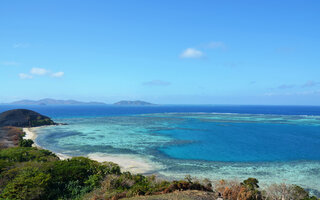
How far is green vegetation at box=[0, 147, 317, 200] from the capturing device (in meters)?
13.1

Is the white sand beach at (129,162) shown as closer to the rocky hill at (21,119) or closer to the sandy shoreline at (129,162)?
the sandy shoreline at (129,162)

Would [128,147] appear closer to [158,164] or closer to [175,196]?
[158,164]

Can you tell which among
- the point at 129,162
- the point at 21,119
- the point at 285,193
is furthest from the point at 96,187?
the point at 21,119

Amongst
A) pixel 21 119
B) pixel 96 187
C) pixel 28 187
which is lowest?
pixel 96 187

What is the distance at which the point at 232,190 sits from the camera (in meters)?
13.3

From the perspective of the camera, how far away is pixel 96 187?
51.8ft

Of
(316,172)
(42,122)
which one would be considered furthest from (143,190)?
(42,122)

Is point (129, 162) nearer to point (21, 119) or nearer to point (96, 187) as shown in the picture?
point (96, 187)

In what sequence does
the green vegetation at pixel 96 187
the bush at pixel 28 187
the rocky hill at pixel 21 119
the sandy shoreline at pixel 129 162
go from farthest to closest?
the rocky hill at pixel 21 119 → the sandy shoreline at pixel 129 162 → the green vegetation at pixel 96 187 → the bush at pixel 28 187

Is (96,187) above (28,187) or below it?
below

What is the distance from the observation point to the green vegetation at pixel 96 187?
13.1 m

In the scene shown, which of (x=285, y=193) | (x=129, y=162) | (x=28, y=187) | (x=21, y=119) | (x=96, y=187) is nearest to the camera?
(x=28, y=187)

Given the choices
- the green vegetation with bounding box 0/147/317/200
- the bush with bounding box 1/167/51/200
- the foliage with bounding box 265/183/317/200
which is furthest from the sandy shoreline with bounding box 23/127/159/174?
the foliage with bounding box 265/183/317/200

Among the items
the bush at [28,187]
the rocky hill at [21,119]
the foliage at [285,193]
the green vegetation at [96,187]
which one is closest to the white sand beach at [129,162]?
the green vegetation at [96,187]
